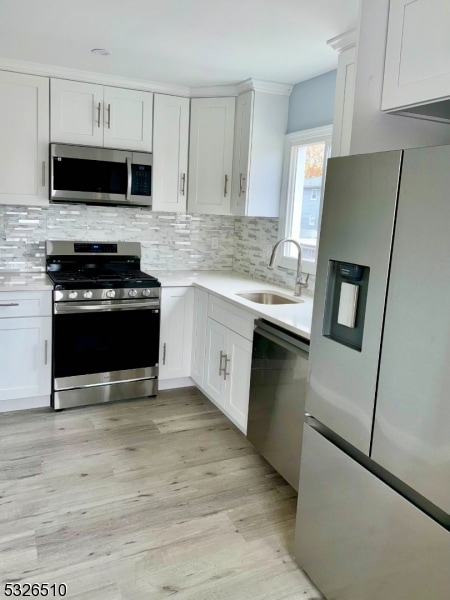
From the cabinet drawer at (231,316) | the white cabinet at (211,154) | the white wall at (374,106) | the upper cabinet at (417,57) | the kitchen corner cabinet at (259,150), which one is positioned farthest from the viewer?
the white cabinet at (211,154)

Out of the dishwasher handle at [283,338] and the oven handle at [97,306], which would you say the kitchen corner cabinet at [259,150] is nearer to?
the oven handle at [97,306]

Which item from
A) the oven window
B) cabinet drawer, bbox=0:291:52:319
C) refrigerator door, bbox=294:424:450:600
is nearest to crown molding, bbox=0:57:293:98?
cabinet drawer, bbox=0:291:52:319

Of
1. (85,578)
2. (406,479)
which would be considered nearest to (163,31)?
(406,479)

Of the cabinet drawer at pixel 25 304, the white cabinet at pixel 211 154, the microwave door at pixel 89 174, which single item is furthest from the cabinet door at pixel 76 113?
the cabinet drawer at pixel 25 304

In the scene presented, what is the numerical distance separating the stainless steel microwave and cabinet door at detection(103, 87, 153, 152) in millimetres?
93

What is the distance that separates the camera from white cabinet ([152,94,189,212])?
3662 millimetres

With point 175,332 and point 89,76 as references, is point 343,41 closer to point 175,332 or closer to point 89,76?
point 89,76

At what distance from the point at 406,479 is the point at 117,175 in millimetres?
2896

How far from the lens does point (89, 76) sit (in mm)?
3367

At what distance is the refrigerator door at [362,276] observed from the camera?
1.45 meters

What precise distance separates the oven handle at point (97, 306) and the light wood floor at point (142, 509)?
28.8 inches

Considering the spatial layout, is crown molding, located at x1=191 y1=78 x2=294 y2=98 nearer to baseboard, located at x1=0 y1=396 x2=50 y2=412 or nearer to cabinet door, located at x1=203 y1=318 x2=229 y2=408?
cabinet door, located at x1=203 y1=318 x2=229 y2=408

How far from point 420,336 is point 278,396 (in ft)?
4.09

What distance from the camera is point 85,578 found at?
74.4 inches
